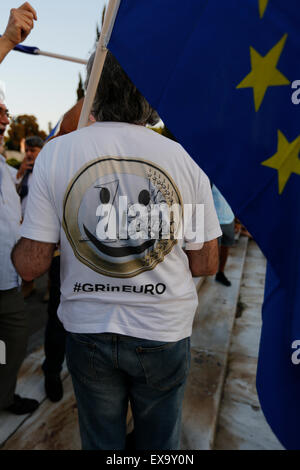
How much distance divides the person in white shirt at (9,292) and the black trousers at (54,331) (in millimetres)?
267

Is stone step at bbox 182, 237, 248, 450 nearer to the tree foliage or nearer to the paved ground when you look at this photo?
the paved ground

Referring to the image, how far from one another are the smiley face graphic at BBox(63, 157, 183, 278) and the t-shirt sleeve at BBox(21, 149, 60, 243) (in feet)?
0.19

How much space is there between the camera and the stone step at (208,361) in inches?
90.9

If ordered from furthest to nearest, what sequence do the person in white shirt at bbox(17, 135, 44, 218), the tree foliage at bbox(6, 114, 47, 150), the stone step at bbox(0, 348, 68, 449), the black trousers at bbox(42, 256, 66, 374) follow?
1. the tree foliage at bbox(6, 114, 47, 150)
2. the person in white shirt at bbox(17, 135, 44, 218)
3. the black trousers at bbox(42, 256, 66, 374)
4. the stone step at bbox(0, 348, 68, 449)

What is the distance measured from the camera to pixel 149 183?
1.11 m

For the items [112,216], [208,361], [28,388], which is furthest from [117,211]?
[208,361]

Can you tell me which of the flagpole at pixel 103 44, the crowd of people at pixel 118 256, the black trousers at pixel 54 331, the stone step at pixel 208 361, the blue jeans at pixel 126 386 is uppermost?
the flagpole at pixel 103 44

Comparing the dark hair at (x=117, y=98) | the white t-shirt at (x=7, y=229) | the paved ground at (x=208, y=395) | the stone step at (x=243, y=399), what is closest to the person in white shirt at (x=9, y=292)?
the white t-shirt at (x=7, y=229)

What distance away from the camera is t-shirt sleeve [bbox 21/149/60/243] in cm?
112

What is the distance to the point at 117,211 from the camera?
3.69 feet

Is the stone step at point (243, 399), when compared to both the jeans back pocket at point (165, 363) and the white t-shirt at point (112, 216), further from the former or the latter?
the white t-shirt at point (112, 216)

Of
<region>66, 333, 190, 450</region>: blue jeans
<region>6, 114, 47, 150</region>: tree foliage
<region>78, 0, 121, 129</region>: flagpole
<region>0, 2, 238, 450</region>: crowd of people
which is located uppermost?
<region>78, 0, 121, 129</region>: flagpole

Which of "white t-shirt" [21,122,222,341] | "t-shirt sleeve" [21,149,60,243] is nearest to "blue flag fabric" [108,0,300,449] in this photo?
"white t-shirt" [21,122,222,341]

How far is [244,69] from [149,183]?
1.46ft
